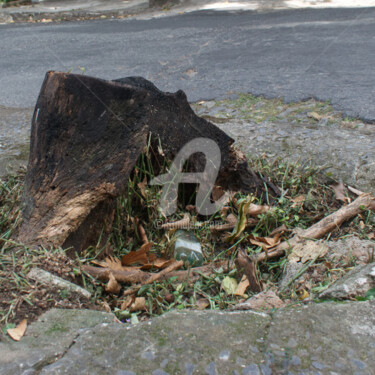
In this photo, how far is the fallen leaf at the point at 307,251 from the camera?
219 cm

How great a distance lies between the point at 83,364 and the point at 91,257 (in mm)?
946

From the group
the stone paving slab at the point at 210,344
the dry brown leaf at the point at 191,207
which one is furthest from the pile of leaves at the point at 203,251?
the stone paving slab at the point at 210,344

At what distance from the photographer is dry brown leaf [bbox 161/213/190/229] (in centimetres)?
243

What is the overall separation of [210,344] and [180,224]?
1.14 meters

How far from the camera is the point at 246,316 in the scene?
149 cm

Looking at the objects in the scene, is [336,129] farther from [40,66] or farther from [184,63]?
[40,66]

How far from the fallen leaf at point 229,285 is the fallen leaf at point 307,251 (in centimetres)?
31

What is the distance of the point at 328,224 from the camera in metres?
2.43

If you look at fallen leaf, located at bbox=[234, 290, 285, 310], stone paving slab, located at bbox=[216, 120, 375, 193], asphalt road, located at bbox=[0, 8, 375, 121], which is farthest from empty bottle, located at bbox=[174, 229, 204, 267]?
asphalt road, located at bbox=[0, 8, 375, 121]

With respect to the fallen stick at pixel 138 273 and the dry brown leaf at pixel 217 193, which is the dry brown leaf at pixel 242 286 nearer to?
the fallen stick at pixel 138 273

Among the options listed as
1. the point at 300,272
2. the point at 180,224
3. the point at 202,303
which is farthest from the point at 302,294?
the point at 180,224

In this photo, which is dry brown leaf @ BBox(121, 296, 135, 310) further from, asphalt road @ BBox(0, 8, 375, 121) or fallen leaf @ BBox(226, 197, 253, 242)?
asphalt road @ BBox(0, 8, 375, 121)

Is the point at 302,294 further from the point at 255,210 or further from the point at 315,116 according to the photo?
the point at 315,116

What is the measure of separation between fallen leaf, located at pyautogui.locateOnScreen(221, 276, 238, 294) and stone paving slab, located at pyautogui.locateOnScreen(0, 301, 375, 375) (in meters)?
0.57
